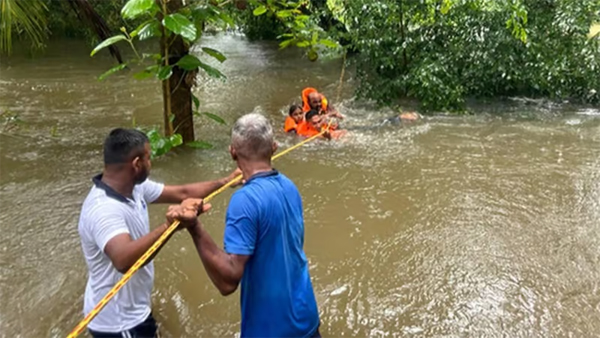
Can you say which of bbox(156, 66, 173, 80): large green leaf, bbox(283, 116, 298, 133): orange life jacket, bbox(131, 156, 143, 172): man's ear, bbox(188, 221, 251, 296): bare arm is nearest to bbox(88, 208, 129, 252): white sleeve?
bbox(131, 156, 143, 172): man's ear

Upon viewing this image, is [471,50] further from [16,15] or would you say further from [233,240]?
[233,240]

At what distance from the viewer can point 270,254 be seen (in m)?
2.13

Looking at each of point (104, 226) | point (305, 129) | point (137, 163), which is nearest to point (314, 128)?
point (305, 129)

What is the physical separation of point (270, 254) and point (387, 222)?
2.84 m

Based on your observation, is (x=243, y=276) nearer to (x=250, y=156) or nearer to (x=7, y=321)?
(x=250, y=156)

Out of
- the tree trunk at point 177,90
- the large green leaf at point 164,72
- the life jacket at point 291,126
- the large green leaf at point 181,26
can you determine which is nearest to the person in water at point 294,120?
the life jacket at point 291,126

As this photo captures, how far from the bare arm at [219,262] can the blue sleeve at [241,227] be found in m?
0.03

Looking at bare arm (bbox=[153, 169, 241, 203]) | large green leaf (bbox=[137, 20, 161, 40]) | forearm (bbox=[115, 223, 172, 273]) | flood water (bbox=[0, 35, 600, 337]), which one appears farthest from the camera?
large green leaf (bbox=[137, 20, 161, 40])

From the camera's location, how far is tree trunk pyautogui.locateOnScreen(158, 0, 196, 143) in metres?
5.62

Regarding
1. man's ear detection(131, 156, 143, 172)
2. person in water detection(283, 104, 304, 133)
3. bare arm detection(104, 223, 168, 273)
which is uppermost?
man's ear detection(131, 156, 143, 172)

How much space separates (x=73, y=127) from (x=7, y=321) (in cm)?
476

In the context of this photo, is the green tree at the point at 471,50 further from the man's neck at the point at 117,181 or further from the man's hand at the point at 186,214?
the man's hand at the point at 186,214

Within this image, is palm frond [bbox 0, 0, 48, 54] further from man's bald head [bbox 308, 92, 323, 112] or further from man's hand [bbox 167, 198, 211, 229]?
man's bald head [bbox 308, 92, 323, 112]

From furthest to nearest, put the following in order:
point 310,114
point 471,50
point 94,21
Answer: point 471,50
point 310,114
point 94,21
